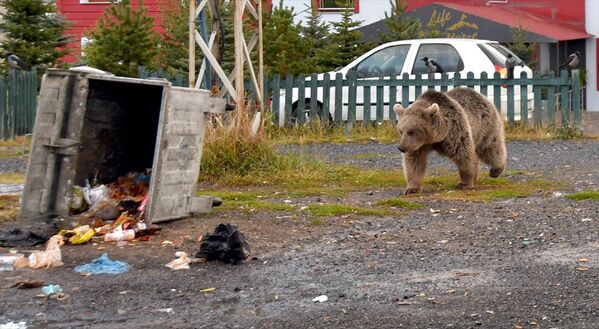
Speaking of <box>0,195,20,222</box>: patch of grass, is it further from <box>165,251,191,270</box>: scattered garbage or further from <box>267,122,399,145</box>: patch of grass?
<box>267,122,399,145</box>: patch of grass

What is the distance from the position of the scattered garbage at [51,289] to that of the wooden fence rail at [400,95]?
12.1m

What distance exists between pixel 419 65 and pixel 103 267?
13088 millimetres

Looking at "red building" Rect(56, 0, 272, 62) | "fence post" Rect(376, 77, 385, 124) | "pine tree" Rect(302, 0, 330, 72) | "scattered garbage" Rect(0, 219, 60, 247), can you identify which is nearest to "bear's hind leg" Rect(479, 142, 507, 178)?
"scattered garbage" Rect(0, 219, 60, 247)

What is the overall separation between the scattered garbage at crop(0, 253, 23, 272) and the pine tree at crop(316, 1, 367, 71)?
16.3m

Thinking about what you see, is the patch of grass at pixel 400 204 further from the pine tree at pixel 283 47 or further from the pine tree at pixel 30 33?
the pine tree at pixel 30 33

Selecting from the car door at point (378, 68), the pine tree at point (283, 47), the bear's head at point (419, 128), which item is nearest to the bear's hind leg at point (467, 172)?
the bear's head at point (419, 128)

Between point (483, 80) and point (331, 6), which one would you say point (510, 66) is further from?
point (331, 6)

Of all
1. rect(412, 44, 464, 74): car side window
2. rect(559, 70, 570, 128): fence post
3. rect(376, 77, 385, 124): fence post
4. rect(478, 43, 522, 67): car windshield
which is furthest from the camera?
rect(412, 44, 464, 74): car side window

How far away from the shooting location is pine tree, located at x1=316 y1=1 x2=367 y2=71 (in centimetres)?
2421

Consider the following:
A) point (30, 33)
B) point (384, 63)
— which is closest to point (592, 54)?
point (384, 63)

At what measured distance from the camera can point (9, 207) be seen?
1084 centimetres

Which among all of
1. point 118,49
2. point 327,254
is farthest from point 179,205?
point 118,49

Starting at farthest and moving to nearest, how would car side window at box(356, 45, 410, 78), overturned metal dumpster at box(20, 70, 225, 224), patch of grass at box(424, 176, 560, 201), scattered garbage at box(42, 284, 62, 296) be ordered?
car side window at box(356, 45, 410, 78) < patch of grass at box(424, 176, 560, 201) < overturned metal dumpster at box(20, 70, 225, 224) < scattered garbage at box(42, 284, 62, 296)

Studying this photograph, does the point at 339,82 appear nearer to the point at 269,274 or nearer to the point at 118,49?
the point at 118,49
